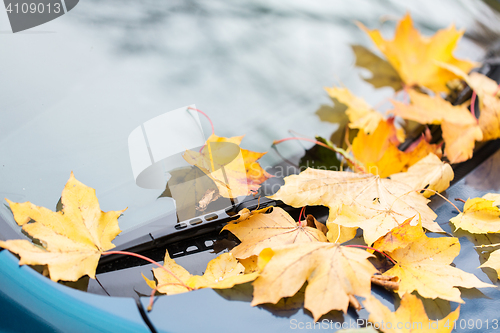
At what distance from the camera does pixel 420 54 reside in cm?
134

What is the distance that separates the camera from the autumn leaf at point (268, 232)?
2.45ft

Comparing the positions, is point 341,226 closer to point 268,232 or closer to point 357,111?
point 268,232

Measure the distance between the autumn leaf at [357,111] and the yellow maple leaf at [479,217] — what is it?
0.36 m

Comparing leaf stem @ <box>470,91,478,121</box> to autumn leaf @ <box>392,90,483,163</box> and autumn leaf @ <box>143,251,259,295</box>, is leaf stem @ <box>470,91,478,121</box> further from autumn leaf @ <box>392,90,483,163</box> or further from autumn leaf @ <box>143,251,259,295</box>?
autumn leaf @ <box>143,251,259,295</box>

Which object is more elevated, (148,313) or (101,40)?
(101,40)

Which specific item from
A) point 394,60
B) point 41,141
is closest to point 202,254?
point 41,141

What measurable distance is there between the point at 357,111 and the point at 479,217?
0.49 metres

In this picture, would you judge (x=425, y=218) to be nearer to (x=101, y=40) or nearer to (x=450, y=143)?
(x=450, y=143)

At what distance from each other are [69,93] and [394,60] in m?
1.19

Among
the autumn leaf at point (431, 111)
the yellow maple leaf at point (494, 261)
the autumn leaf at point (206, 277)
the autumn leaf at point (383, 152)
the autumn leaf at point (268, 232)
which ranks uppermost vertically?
the autumn leaf at point (431, 111)

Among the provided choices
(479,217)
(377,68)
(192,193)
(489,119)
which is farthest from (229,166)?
(489,119)

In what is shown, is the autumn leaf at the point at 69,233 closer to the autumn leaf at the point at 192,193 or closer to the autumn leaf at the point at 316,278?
the autumn leaf at the point at 192,193

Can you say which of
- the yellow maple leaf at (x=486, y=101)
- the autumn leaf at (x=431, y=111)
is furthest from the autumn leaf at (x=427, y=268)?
the yellow maple leaf at (x=486, y=101)

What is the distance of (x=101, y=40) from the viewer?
3.26 feet
